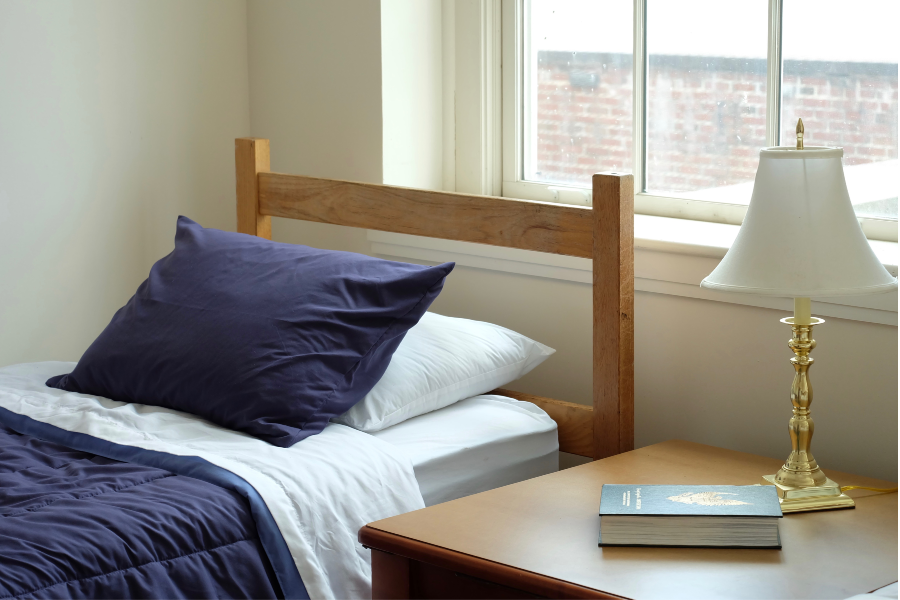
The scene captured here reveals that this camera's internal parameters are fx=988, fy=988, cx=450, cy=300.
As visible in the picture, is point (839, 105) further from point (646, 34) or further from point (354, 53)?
point (354, 53)

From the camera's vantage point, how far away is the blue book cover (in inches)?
47.2

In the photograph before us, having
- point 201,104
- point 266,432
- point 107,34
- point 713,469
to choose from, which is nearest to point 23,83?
point 107,34

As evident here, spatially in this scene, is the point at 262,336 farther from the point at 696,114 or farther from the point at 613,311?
the point at 696,114

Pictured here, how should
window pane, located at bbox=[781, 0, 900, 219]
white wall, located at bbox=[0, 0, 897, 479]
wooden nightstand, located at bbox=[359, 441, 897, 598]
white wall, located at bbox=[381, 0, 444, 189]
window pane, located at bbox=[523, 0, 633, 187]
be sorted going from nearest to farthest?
wooden nightstand, located at bbox=[359, 441, 897, 598] → window pane, located at bbox=[781, 0, 900, 219] → white wall, located at bbox=[0, 0, 897, 479] → window pane, located at bbox=[523, 0, 633, 187] → white wall, located at bbox=[381, 0, 444, 189]

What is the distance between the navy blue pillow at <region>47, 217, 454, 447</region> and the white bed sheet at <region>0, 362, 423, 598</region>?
4cm

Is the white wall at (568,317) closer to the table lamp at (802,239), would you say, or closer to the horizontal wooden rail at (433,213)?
the horizontal wooden rail at (433,213)

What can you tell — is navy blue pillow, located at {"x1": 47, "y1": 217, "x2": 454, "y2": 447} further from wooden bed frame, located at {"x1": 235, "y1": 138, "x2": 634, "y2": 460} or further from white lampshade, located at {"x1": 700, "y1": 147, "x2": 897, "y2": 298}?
white lampshade, located at {"x1": 700, "y1": 147, "x2": 897, "y2": 298}

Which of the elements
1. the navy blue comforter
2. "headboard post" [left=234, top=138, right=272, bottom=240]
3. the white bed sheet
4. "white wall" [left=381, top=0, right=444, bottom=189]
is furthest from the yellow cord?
"headboard post" [left=234, top=138, right=272, bottom=240]

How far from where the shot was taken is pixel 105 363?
1733 millimetres

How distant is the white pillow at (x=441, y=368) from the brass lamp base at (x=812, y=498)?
597 mm

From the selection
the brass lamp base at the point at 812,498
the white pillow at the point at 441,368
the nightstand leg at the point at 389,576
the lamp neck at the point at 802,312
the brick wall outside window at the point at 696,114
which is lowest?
the nightstand leg at the point at 389,576

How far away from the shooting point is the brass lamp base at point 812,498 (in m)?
1.31

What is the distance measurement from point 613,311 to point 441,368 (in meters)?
0.32

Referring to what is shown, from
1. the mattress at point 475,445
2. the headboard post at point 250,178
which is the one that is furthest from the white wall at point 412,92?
the mattress at point 475,445
